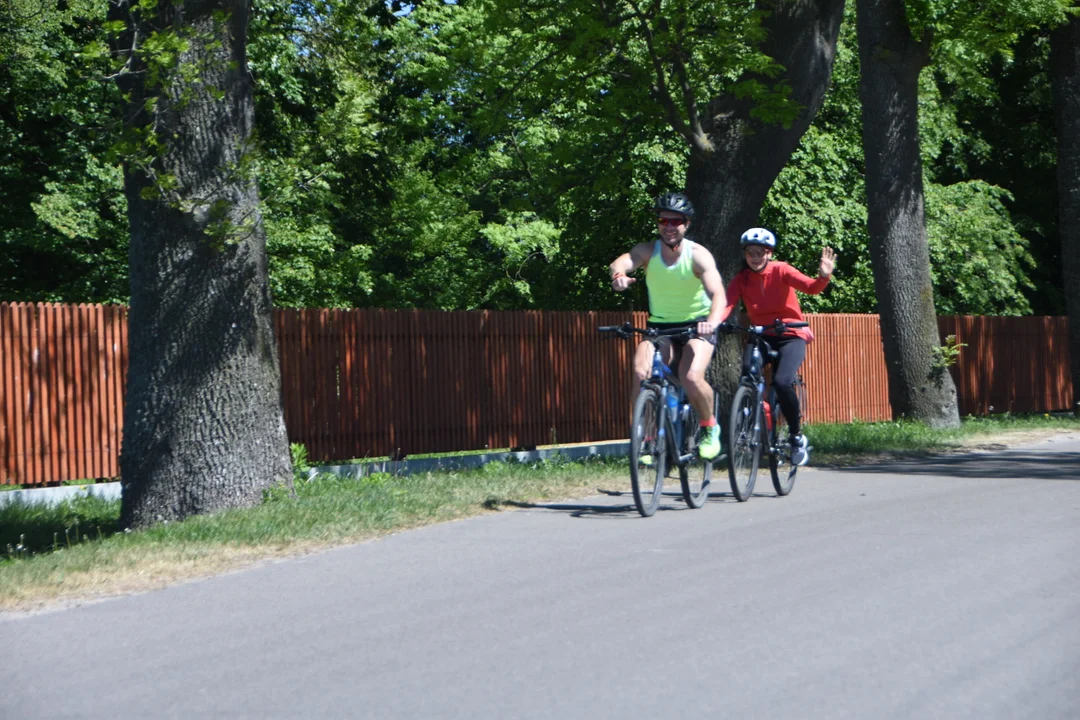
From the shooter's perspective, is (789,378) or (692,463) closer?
(692,463)

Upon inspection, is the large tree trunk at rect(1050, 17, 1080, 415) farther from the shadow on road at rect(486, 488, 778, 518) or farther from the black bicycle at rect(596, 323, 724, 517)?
the black bicycle at rect(596, 323, 724, 517)

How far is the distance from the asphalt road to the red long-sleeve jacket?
2120 mm

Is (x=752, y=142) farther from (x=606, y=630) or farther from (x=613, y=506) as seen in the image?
(x=606, y=630)

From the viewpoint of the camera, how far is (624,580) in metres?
6.21

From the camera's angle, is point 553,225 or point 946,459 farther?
point 553,225

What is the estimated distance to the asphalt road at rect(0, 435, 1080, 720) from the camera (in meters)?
4.23

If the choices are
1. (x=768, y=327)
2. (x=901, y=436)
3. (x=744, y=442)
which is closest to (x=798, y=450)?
(x=744, y=442)

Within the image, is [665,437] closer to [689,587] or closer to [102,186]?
[689,587]

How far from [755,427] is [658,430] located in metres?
1.40

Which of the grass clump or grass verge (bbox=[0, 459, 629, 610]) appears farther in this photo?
the grass clump

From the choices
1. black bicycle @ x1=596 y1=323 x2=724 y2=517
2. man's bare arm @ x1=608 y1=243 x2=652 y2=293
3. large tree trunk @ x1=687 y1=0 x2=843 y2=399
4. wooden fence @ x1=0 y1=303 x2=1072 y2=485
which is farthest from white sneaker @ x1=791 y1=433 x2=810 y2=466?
wooden fence @ x1=0 y1=303 x2=1072 y2=485

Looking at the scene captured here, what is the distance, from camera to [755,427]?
944 centimetres

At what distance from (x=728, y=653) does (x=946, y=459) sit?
9674mm

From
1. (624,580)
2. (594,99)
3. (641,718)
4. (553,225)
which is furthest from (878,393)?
(641,718)
